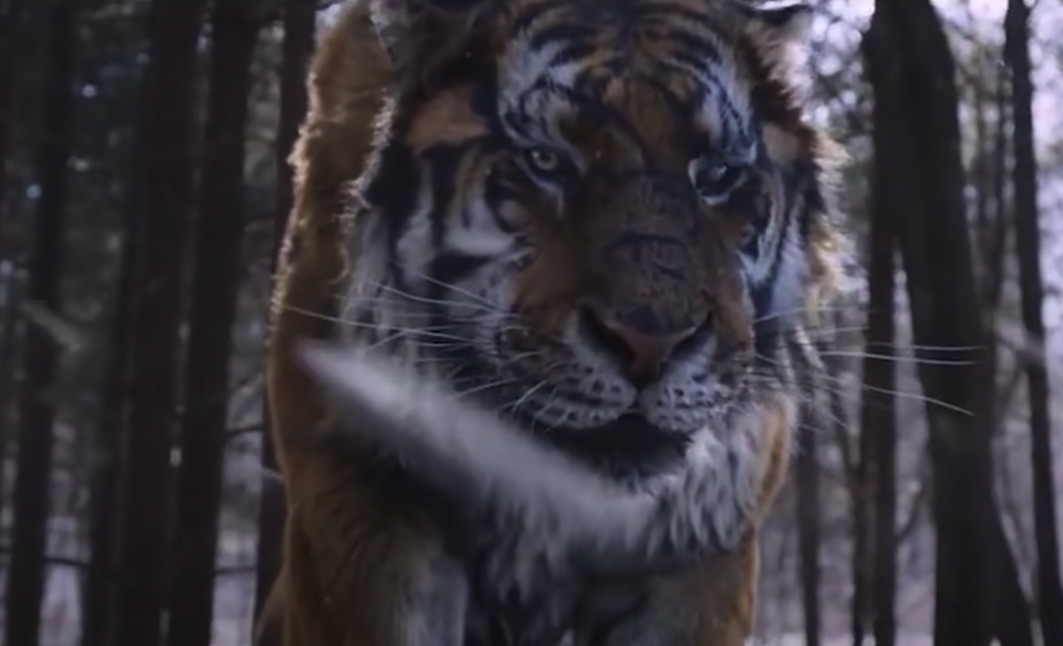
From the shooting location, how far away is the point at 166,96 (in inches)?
174

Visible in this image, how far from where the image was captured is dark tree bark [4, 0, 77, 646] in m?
6.14

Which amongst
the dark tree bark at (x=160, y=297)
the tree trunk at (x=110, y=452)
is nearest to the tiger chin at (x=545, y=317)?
the dark tree bark at (x=160, y=297)

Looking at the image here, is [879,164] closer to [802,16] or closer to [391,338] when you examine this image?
[802,16]

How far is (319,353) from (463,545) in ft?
0.85

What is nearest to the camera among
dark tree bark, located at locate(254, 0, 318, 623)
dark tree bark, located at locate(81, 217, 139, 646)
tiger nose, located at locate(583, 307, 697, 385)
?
tiger nose, located at locate(583, 307, 697, 385)

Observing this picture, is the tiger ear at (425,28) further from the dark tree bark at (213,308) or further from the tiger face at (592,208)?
the dark tree bark at (213,308)

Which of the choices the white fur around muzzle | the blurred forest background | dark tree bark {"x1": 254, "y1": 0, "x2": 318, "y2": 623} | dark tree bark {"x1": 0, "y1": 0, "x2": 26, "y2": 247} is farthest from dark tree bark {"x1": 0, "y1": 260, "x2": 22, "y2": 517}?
the white fur around muzzle

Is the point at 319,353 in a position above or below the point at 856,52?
below

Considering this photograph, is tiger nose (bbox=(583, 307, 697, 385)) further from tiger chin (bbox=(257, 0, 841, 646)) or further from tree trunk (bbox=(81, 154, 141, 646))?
tree trunk (bbox=(81, 154, 141, 646))

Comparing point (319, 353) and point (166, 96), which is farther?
point (166, 96)

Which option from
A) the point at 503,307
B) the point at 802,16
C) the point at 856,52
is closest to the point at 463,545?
the point at 503,307

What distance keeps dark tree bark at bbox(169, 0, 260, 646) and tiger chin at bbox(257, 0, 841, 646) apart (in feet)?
4.77

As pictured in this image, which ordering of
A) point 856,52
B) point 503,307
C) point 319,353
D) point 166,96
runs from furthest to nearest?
point 166,96, point 856,52, point 319,353, point 503,307

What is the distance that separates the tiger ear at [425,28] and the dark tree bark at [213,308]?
1649mm
